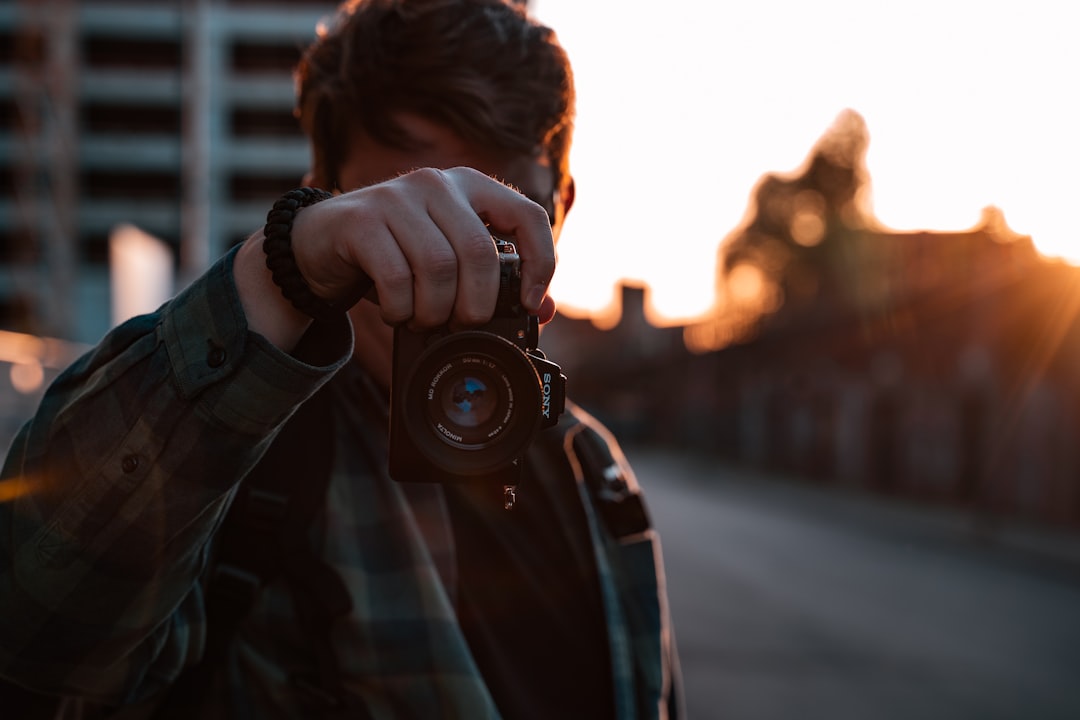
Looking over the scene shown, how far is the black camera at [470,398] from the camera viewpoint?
3.52ft

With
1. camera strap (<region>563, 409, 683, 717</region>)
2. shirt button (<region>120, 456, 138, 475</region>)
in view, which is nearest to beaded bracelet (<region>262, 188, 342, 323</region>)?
shirt button (<region>120, 456, 138, 475</region>)

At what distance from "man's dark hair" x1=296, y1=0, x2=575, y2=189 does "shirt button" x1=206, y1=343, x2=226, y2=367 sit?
2.10 feet

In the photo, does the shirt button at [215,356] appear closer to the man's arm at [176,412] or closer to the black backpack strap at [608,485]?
the man's arm at [176,412]

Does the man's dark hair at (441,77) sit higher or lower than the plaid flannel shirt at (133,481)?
higher

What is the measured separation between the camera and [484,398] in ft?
3.63

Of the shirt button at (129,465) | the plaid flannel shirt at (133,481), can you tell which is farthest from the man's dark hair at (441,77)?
the shirt button at (129,465)

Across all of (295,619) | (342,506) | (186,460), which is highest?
(186,460)

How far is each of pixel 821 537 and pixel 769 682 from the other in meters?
9.14

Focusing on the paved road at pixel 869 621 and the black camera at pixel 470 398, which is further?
the paved road at pixel 869 621

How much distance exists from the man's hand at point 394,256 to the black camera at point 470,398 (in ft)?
0.17

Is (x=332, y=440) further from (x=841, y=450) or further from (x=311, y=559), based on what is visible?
(x=841, y=450)

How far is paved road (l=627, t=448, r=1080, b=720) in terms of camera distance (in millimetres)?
6078

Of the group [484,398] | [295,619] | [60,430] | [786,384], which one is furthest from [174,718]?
[786,384]

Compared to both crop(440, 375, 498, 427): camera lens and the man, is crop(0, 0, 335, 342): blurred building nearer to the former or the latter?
the man
